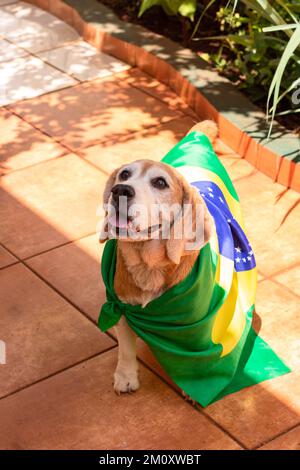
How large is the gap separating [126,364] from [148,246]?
70 cm

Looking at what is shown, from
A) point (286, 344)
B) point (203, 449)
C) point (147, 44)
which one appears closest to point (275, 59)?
point (147, 44)

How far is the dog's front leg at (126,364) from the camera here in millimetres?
4027

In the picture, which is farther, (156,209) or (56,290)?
(56,290)

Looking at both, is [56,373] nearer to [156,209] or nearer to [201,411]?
[201,411]

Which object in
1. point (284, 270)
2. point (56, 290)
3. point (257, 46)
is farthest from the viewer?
point (257, 46)

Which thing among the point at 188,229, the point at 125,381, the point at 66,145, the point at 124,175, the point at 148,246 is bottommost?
the point at 66,145

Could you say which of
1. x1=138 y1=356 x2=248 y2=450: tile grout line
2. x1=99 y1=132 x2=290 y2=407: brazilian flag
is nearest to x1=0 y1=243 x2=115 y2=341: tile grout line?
x1=138 y1=356 x2=248 y2=450: tile grout line

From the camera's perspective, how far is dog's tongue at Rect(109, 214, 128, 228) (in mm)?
3500

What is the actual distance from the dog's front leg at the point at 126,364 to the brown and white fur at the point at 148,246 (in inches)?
1.4

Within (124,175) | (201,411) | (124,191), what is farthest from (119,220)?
(201,411)

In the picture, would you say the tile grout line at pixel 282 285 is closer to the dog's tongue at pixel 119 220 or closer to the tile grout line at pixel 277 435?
the tile grout line at pixel 277 435

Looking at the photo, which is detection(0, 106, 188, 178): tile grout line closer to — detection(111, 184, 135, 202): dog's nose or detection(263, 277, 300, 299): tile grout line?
detection(263, 277, 300, 299): tile grout line

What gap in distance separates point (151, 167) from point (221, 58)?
3.84 meters

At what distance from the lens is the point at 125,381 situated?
160 inches
